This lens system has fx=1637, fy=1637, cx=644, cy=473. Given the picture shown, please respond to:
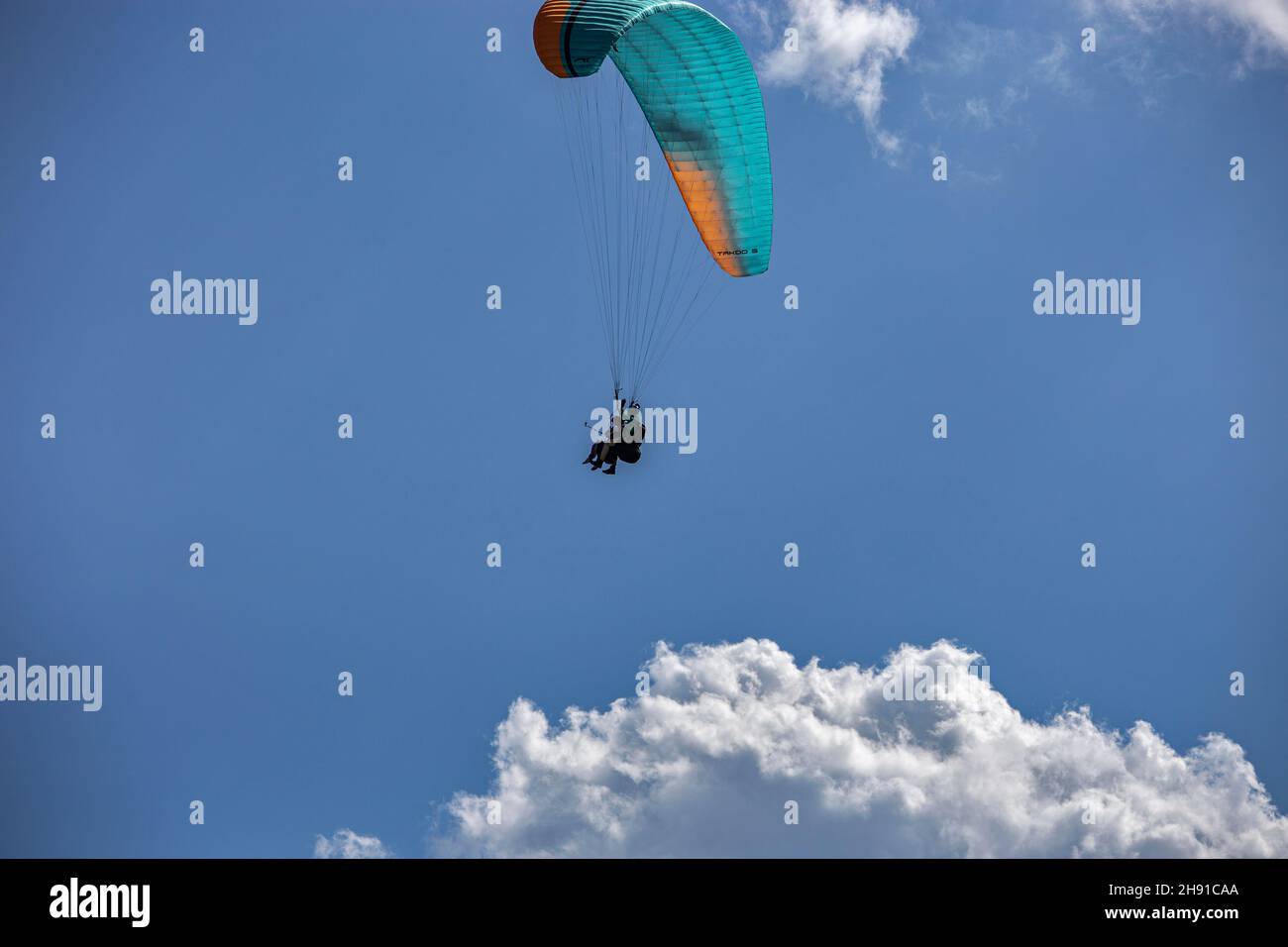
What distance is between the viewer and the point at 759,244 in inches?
1560
